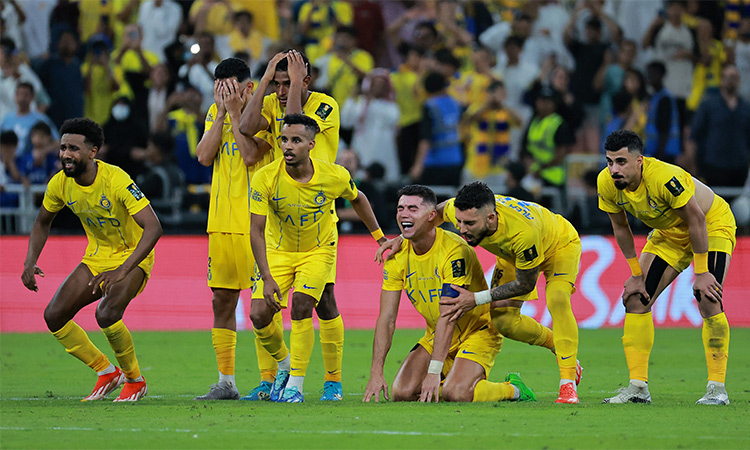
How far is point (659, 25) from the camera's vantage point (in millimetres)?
17234

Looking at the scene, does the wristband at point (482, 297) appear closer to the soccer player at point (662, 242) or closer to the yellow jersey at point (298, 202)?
the soccer player at point (662, 242)

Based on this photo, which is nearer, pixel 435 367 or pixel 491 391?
pixel 435 367

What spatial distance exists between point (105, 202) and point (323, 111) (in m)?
1.97

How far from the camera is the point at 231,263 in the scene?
8.46 metres

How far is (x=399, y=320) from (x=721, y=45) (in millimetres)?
7767

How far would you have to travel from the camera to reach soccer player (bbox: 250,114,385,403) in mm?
7672

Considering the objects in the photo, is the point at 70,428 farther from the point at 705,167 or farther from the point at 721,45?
the point at 721,45

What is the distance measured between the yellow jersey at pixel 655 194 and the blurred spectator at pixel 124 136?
989cm

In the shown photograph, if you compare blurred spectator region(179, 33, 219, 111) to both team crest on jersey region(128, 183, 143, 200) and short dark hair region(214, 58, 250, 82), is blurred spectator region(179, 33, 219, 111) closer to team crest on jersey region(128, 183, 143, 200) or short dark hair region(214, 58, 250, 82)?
short dark hair region(214, 58, 250, 82)

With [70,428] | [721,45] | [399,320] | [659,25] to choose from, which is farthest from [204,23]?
[70,428]

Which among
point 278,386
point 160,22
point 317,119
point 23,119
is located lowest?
point 278,386

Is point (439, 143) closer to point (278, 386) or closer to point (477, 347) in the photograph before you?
point (477, 347)

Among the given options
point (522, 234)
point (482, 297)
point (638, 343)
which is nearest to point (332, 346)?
point (482, 297)

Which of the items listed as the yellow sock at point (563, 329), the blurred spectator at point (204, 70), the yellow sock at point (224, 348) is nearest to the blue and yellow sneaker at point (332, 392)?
the yellow sock at point (224, 348)
